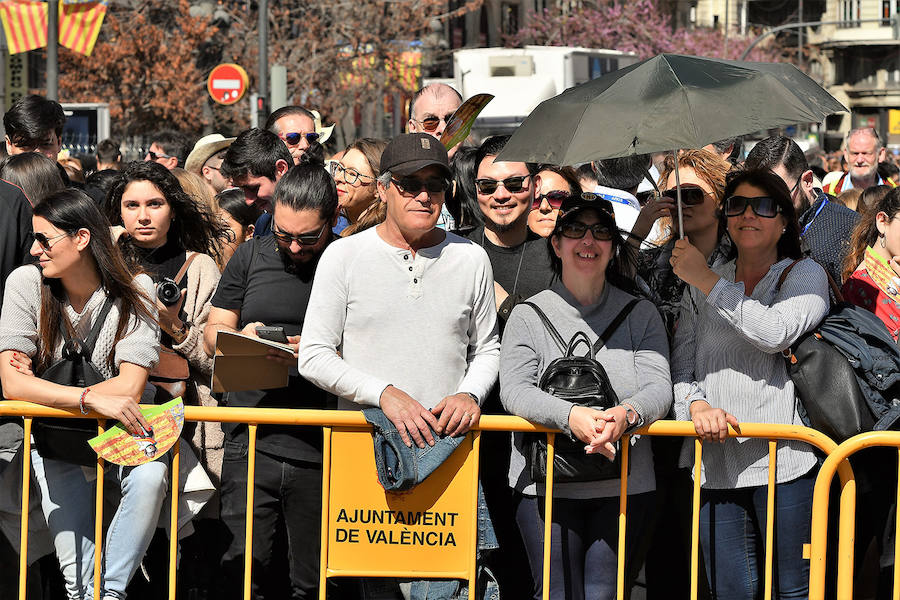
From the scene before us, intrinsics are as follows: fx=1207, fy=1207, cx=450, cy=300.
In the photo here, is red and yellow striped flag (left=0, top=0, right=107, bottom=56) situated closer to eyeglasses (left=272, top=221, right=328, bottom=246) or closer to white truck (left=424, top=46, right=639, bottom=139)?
white truck (left=424, top=46, right=639, bottom=139)

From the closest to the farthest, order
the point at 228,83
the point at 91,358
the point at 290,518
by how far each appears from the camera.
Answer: the point at 91,358
the point at 290,518
the point at 228,83

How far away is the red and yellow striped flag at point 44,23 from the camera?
16.2 meters

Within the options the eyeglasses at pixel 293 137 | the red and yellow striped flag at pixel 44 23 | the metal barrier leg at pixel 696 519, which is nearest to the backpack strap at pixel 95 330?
the metal barrier leg at pixel 696 519

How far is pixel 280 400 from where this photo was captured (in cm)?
477

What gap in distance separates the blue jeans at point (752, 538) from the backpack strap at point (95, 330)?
235cm

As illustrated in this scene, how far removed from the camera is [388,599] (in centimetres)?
443

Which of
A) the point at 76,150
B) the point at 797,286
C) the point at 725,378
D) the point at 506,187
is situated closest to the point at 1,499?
the point at 506,187

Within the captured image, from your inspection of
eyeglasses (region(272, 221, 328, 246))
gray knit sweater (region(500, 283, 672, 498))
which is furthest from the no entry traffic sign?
gray knit sweater (region(500, 283, 672, 498))

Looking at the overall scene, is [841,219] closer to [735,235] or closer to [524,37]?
[735,235]

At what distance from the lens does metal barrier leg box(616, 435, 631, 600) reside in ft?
14.1

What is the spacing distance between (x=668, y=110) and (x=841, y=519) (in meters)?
1.60

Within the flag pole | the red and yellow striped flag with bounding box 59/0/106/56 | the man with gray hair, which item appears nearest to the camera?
the man with gray hair

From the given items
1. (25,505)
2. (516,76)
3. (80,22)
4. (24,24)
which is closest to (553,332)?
(25,505)

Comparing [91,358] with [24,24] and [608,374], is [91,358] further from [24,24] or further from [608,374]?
[24,24]
